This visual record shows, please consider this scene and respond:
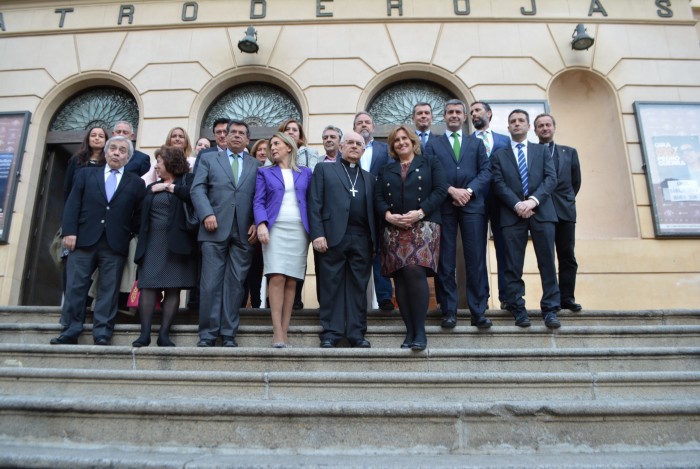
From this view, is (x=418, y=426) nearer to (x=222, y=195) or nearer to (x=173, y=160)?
(x=222, y=195)

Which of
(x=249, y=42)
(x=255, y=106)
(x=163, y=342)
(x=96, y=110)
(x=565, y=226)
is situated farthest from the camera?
(x=96, y=110)

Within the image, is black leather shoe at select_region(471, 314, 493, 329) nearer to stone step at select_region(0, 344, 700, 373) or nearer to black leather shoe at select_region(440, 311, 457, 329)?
black leather shoe at select_region(440, 311, 457, 329)

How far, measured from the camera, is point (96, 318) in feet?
15.1

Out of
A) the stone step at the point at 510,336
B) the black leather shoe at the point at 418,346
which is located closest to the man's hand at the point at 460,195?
the stone step at the point at 510,336

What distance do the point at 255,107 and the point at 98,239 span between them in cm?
469

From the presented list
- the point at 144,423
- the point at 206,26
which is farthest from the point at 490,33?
the point at 144,423

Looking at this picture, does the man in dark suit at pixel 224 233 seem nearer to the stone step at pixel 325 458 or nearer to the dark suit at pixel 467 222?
the stone step at pixel 325 458

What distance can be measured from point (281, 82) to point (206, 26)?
167 centimetres

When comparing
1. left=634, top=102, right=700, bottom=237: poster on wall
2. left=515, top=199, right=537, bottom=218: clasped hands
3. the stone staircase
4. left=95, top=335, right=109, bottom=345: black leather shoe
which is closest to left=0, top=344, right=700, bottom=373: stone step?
the stone staircase

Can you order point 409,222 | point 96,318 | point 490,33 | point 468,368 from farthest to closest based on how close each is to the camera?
point 490,33
point 96,318
point 409,222
point 468,368

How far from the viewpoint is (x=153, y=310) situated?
4.57m

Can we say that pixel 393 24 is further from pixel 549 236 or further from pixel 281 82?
pixel 549 236

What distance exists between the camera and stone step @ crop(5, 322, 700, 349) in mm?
4406

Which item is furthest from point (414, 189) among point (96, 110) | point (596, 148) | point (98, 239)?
point (96, 110)
